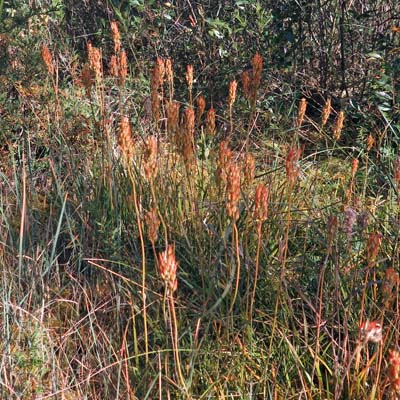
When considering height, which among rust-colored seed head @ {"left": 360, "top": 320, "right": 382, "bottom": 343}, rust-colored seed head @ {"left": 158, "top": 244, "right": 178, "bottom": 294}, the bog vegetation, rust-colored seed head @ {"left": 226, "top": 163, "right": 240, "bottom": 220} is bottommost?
the bog vegetation

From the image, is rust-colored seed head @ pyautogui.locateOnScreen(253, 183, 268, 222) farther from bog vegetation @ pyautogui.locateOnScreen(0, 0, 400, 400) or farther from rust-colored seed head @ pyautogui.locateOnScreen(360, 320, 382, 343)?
rust-colored seed head @ pyautogui.locateOnScreen(360, 320, 382, 343)

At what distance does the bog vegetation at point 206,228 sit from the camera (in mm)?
1998

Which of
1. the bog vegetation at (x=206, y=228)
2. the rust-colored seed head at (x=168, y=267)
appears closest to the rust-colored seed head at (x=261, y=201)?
the bog vegetation at (x=206, y=228)

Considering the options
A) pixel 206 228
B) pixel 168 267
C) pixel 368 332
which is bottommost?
pixel 206 228

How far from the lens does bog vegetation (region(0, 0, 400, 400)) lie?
6.56 feet

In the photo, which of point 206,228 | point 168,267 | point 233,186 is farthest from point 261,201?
point 206,228

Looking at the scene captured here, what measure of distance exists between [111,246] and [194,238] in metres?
0.29

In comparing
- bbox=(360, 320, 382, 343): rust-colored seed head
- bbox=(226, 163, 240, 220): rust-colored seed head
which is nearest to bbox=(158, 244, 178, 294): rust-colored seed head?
bbox=(226, 163, 240, 220): rust-colored seed head

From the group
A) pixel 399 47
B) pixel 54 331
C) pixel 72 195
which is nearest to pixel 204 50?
pixel 399 47

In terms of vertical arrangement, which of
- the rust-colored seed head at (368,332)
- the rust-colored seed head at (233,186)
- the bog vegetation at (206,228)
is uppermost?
the rust-colored seed head at (233,186)

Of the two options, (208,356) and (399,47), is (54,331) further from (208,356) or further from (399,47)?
(399,47)

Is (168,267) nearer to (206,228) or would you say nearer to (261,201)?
(261,201)

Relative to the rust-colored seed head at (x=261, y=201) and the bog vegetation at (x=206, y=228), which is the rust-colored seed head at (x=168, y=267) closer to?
the bog vegetation at (x=206, y=228)

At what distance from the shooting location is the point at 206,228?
2496 millimetres
